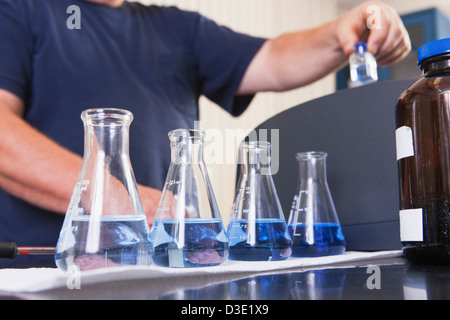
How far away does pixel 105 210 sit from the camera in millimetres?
454

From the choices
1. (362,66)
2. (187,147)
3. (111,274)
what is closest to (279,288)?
(111,274)

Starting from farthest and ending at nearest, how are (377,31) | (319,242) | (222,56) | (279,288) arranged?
(222,56), (377,31), (319,242), (279,288)

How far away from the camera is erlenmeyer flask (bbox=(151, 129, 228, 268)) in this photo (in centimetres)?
50

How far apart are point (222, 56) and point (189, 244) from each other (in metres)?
0.99

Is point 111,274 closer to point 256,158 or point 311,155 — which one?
point 256,158

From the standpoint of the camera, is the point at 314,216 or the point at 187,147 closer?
the point at 187,147

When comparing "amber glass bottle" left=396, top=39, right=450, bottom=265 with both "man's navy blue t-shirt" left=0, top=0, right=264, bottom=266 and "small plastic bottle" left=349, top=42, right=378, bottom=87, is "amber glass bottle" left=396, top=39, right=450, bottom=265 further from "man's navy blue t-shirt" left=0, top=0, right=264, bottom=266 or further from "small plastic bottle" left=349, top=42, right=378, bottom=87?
"man's navy blue t-shirt" left=0, top=0, right=264, bottom=266

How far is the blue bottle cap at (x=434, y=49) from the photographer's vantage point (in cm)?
53

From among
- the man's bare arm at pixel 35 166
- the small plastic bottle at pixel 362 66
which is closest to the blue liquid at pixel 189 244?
the man's bare arm at pixel 35 166

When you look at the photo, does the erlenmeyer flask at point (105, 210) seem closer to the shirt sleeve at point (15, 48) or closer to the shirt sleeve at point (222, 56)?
the shirt sleeve at point (15, 48)

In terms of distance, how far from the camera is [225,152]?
2.25 meters

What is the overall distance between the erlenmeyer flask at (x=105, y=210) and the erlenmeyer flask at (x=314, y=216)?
308 millimetres

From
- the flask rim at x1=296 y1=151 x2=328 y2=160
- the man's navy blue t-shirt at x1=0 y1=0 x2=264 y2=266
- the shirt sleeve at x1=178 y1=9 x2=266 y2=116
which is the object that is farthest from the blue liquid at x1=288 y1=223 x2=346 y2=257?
the shirt sleeve at x1=178 y1=9 x2=266 y2=116
